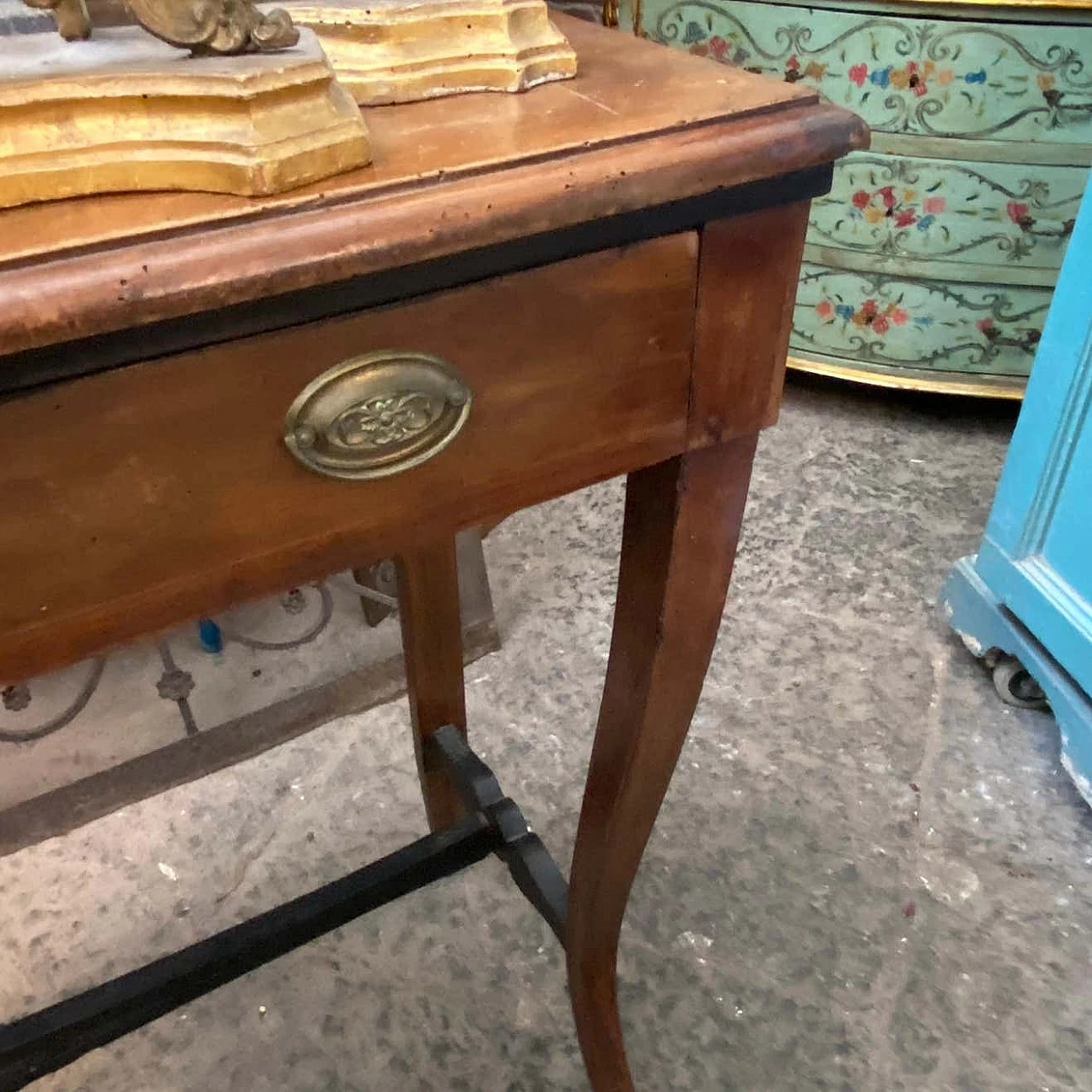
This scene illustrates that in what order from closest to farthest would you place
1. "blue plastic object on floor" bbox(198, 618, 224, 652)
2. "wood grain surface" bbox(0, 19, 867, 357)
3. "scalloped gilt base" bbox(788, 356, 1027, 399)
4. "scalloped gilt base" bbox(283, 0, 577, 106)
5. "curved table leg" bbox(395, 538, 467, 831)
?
"wood grain surface" bbox(0, 19, 867, 357) → "scalloped gilt base" bbox(283, 0, 577, 106) → "curved table leg" bbox(395, 538, 467, 831) → "blue plastic object on floor" bbox(198, 618, 224, 652) → "scalloped gilt base" bbox(788, 356, 1027, 399)

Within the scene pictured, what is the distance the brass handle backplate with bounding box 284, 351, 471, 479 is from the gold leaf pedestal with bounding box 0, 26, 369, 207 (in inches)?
2.7

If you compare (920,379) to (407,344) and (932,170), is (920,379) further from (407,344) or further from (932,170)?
(407,344)

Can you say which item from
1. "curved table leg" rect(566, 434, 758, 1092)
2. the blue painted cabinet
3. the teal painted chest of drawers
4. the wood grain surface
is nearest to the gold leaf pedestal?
the wood grain surface

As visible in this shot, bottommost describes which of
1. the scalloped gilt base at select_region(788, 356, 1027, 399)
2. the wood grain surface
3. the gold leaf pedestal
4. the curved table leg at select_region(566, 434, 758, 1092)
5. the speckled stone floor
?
the speckled stone floor

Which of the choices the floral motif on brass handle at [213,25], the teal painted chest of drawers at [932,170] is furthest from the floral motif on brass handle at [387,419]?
the teal painted chest of drawers at [932,170]

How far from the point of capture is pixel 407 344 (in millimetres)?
375

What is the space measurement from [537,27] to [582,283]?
144 mm

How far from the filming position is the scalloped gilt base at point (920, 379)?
1.58m

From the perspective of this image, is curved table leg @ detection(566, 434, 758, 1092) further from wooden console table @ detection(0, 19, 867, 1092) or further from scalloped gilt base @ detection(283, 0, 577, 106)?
scalloped gilt base @ detection(283, 0, 577, 106)

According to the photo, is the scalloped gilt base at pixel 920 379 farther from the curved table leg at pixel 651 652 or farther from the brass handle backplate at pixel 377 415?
the brass handle backplate at pixel 377 415

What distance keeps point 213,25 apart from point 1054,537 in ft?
3.35

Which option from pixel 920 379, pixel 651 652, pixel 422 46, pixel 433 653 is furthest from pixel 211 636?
pixel 920 379

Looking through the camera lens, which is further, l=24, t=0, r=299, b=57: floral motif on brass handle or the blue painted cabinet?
the blue painted cabinet

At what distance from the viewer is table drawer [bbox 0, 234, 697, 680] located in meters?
0.34
